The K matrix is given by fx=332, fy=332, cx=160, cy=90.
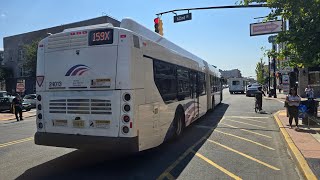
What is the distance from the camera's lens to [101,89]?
7016 mm

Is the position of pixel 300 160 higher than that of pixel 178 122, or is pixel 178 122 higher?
pixel 178 122

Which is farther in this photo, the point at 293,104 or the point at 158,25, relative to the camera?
the point at 158,25

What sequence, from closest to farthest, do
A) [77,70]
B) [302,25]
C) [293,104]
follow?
[77,70], [302,25], [293,104]

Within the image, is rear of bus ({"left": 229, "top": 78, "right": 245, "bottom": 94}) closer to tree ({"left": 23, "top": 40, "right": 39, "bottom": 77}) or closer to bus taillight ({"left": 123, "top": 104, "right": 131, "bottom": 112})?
tree ({"left": 23, "top": 40, "right": 39, "bottom": 77})

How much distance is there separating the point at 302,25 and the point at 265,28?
11.7 metres

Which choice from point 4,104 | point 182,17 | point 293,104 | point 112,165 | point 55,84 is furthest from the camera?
point 4,104

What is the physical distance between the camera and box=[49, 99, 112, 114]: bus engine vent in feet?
22.8

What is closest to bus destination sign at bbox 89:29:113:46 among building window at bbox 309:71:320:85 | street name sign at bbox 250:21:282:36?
street name sign at bbox 250:21:282:36

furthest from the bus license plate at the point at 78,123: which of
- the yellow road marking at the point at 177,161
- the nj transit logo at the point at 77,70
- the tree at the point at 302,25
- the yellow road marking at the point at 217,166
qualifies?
the tree at the point at 302,25

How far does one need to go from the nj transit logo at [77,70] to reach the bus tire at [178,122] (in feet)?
12.0

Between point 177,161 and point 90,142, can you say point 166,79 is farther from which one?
point 90,142

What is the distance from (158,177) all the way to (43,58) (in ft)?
12.7

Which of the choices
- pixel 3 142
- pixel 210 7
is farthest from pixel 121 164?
pixel 210 7

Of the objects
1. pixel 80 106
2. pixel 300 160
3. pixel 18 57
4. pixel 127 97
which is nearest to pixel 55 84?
pixel 80 106
